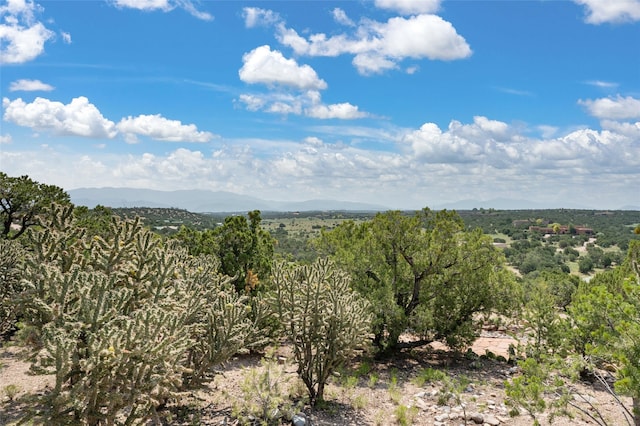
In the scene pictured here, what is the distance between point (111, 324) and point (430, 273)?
10.7 m

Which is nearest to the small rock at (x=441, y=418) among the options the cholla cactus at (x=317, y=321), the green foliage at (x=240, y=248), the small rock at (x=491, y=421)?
the small rock at (x=491, y=421)

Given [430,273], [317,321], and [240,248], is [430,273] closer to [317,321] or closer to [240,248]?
[317,321]

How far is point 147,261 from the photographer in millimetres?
7898

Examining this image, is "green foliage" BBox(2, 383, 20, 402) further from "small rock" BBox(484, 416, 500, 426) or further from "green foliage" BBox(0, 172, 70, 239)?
A: "small rock" BBox(484, 416, 500, 426)

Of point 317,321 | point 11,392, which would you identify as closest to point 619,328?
point 317,321

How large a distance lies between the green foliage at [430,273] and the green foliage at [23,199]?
13323mm

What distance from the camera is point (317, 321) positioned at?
376 inches

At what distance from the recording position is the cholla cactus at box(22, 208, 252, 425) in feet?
19.2

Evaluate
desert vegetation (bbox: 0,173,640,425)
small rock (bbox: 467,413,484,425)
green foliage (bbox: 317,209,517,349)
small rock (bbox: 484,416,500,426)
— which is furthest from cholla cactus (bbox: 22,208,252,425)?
green foliage (bbox: 317,209,517,349)

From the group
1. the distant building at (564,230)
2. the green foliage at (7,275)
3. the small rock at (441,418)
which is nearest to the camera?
the small rock at (441,418)

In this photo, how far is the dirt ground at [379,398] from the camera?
359 inches

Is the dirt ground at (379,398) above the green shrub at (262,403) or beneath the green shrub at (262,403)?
beneath

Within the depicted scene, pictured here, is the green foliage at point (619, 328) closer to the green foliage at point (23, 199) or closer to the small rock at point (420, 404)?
the small rock at point (420, 404)

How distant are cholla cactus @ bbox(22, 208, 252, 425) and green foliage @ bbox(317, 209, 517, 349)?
6.75 metres
